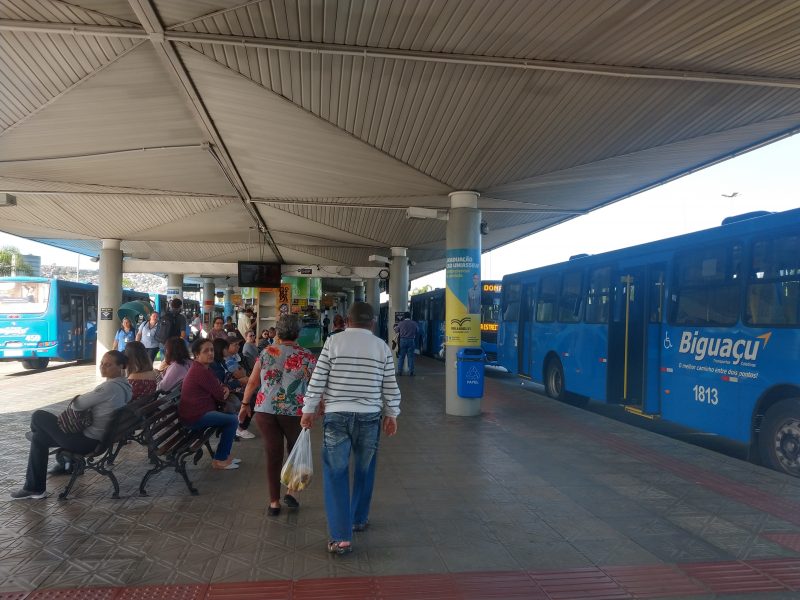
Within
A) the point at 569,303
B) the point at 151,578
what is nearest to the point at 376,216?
Result: the point at 569,303

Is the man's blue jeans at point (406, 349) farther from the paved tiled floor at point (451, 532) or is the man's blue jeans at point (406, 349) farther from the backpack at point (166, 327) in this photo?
the paved tiled floor at point (451, 532)

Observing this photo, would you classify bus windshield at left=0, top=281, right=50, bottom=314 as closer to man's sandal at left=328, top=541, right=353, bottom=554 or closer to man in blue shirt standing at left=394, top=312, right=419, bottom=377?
man in blue shirt standing at left=394, top=312, right=419, bottom=377

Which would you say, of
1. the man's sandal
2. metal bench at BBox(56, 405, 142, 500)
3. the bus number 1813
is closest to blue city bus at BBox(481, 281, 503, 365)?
the bus number 1813

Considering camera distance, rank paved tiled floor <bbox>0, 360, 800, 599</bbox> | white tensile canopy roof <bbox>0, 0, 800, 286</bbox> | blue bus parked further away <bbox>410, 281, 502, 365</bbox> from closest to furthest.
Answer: paved tiled floor <bbox>0, 360, 800, 599</bbox> < white tensile canopy roof <bbox>0, 0, 800, 286</bbox> < blue bus parked further away <bbox>410, 281, 502, 365</bbox>

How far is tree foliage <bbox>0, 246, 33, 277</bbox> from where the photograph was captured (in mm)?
84481

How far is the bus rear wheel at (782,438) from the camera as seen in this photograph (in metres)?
6.99

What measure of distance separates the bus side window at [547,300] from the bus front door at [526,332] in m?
0.46

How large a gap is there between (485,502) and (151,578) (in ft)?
9.84

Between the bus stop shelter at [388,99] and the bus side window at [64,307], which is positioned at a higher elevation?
the bus stop shelter at [388,99]

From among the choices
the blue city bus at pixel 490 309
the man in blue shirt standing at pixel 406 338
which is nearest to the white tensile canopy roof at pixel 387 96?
the man in blue shirt standing at pixel 406 338

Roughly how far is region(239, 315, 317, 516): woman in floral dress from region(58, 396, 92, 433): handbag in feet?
5.69

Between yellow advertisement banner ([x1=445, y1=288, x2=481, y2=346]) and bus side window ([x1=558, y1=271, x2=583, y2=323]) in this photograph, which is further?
bus side window ([x1=558, y1=271, x2=583, y2=323])

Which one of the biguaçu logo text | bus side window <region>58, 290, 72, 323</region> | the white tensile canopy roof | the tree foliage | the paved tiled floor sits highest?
the tree foliage

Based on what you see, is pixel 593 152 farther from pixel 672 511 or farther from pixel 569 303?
pixel 672 511
